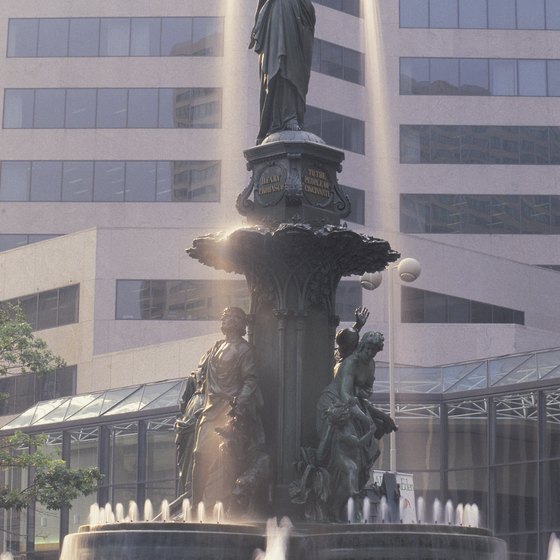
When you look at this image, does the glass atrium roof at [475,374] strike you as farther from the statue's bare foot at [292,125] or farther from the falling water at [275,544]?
the falling water at [275,544]

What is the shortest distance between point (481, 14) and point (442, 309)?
16032 millimetres

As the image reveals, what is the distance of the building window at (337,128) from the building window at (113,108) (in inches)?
161

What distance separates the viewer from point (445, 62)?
70.7m

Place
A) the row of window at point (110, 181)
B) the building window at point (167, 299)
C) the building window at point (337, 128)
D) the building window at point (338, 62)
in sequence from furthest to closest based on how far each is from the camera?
the building window at point (338, 62) → the building window at point (337, 128) → the row of window at point (110, 181) → the building window at point (167, 299)

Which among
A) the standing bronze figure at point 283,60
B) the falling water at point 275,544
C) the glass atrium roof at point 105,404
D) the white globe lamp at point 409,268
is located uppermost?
the white globe lamp at point 409,268

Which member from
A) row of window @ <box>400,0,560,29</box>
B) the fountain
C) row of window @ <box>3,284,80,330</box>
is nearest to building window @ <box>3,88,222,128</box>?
row of window @ <box>3,284,80,330</box>

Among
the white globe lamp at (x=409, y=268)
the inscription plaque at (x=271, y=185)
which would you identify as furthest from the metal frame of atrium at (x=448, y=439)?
the inscription plaque at (x=271, y=185)

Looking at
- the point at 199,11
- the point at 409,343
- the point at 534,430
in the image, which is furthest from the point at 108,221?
the point at 534,430

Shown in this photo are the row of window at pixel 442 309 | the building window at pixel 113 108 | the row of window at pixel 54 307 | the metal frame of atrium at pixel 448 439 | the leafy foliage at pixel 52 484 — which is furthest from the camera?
the building window at pixel 113 108

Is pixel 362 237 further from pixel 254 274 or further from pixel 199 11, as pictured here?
pixel 199 11

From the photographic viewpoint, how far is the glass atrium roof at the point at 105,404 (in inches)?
1998

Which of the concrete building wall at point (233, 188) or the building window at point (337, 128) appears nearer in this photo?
the concrete building wall at point (233, 188)

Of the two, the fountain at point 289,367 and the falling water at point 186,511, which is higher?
the fountain at point 289,367

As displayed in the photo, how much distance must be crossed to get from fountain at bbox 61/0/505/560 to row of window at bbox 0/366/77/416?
1766 inches
